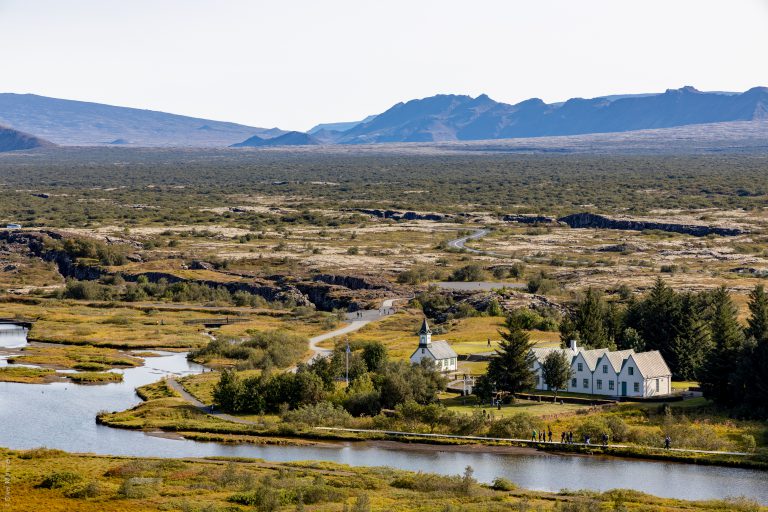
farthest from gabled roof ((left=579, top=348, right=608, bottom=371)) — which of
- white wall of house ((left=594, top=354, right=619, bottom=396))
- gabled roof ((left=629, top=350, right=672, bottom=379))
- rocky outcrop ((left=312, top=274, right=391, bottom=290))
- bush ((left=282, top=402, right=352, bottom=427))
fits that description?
rocky outcrop ((left=312, top=274, right=391, bottom=290))

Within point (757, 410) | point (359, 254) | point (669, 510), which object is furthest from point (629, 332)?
point (359, 254)

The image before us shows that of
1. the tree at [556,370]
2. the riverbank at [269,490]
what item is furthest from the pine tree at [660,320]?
the riverbank at [269,490]

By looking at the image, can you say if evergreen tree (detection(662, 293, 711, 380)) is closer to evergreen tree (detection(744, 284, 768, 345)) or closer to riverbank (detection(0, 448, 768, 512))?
evergreen tree (detection(744, 284, 768, 345))

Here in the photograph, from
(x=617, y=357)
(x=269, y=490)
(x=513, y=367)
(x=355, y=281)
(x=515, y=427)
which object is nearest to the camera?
(x=269, y=490)

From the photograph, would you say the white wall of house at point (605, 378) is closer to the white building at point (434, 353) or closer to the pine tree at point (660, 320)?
the pine tree at point (660, 320)

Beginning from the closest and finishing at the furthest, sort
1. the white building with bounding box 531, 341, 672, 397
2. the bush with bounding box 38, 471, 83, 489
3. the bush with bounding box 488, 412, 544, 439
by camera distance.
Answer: the bush with bounding box 38, 471, 83, 489, the bush with bounding box 488, 412, 544, 439, the white building with bounding box 531, 341, 672, 397

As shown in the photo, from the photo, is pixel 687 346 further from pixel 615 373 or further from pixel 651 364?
pixel 615 373

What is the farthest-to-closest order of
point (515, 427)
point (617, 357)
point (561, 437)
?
→ point (617, 357) → point (515, 427) → point (561, 437)

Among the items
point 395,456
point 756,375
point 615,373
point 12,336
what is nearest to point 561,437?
point 395,456
